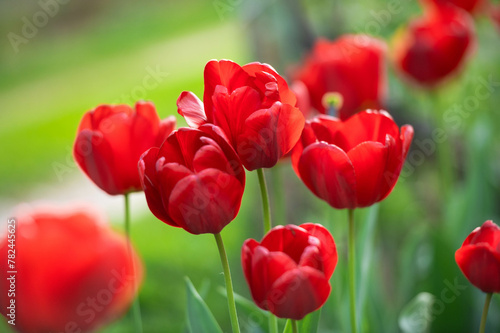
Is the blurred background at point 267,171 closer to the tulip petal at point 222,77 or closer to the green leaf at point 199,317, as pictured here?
the green leaf at point 199,317

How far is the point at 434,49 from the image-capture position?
113cm

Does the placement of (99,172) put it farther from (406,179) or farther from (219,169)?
(406,179)

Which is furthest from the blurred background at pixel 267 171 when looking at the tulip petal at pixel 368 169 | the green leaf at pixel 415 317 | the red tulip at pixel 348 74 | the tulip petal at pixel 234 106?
the tulip petal at pixel 234 106

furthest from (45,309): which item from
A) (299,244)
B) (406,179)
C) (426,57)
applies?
(406,179)

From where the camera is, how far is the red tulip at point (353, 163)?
0.52m

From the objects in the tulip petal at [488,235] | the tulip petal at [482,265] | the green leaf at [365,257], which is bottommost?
the green leaf at [365,257]

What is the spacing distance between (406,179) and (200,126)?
1516 mm

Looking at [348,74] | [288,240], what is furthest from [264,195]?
[348,74]

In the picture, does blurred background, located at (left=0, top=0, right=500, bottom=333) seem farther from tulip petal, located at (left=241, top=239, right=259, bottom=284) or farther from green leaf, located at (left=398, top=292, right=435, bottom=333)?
tulip petal, located at (left=241, top=239, right=259, bottom=284)

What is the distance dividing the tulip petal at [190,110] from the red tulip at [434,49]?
0.73 m

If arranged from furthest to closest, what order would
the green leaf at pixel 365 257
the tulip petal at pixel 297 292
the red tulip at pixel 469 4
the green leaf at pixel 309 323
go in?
the red tulip at pixel 469 4, the green leaf at pixel 365 257, the green leaf at pixel 309 323, the tulip petal at pixel 297 292

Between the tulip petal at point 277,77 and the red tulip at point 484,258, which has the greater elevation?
the tulip petal at point 277,77

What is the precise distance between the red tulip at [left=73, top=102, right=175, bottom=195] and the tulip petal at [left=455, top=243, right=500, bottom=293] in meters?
0.27

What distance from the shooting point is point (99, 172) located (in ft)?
1.90
